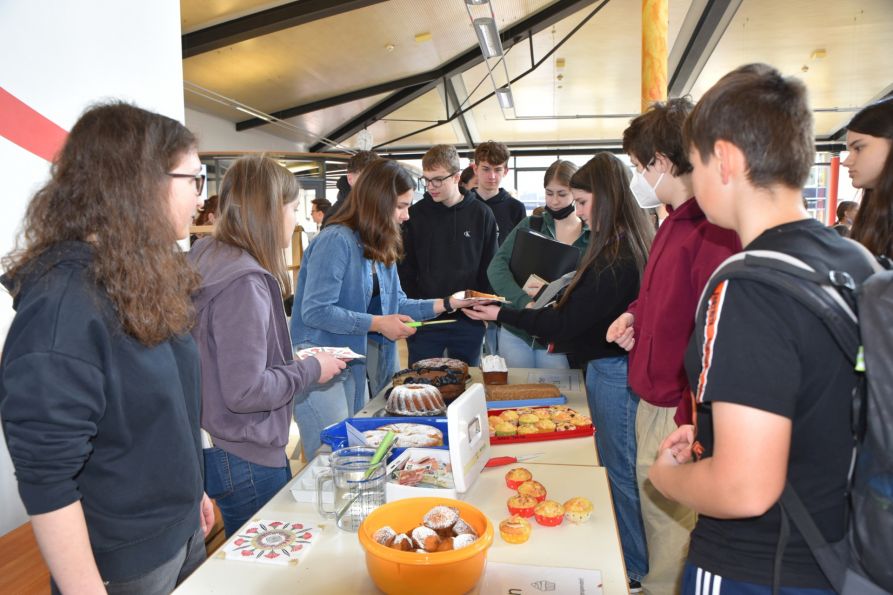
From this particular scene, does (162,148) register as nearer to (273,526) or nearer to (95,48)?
(273,526)

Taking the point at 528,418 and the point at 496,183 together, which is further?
the point at 496,183

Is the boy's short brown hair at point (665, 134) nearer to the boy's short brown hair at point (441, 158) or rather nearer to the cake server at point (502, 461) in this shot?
the cake server at point (502, 461)

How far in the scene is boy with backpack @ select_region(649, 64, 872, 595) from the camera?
3.06 ft

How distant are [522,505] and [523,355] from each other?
6.33ft

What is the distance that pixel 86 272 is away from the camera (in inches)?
45.8

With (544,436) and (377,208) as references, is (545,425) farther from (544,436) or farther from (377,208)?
(377,208)

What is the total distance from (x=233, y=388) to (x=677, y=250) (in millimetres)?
1256

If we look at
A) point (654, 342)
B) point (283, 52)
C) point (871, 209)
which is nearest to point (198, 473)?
point (654, 342)

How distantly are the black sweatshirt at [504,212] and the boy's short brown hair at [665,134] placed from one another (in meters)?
2.56

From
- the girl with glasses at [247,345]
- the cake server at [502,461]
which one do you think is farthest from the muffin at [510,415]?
the girl with glasses at [247,345]

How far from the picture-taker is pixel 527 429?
2.09m

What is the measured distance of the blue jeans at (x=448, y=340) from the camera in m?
3.55

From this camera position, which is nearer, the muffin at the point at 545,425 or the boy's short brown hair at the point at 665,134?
the boy's short brown hair at the point at 665,134

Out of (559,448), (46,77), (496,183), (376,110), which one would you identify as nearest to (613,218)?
(559,448)
